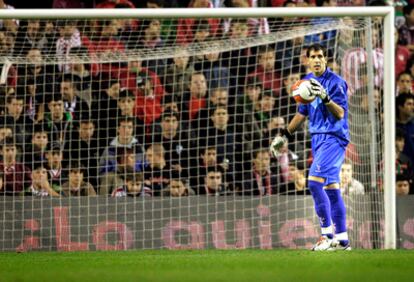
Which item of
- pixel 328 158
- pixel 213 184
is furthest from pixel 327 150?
pixel 213 184

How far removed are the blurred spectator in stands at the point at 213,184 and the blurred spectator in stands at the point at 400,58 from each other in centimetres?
336

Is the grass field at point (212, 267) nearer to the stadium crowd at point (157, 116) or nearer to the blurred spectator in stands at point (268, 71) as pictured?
the stadium crowd at point (157, 116)

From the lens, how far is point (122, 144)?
12.0m

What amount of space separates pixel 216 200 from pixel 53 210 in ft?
5.80

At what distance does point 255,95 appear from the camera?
12602 mm

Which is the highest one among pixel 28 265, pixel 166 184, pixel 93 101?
pixel 93 101

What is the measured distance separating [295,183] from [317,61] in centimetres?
238

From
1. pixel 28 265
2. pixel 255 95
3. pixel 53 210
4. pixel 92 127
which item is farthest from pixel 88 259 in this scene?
pixel 255 95

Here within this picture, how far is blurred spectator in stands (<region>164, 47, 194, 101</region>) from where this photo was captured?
41.1ft

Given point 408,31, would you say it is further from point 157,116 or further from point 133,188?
point 133,188

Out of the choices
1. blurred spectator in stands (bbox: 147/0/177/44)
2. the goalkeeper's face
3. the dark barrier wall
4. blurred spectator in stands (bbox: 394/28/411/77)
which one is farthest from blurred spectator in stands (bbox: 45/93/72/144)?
blurred spectator in stands (bbox: 394/28/411/77)

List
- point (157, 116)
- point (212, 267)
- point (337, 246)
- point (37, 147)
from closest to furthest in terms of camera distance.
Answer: point (212, 267) < point (337, 246) < point (37, 147) < point (157, 116)

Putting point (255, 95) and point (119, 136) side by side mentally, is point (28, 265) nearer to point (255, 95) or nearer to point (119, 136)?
point (119, 136)

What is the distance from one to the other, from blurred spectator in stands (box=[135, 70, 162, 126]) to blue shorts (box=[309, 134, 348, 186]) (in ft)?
9.18
